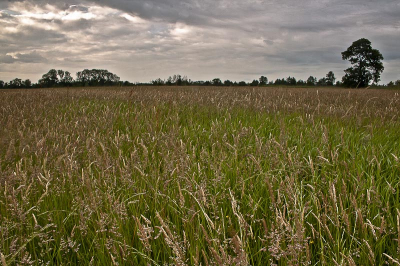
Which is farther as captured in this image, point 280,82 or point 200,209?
point 280,82

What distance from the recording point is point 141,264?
1640 mm

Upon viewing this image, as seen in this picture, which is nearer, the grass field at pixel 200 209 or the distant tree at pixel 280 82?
the grass field at pixel 200 209

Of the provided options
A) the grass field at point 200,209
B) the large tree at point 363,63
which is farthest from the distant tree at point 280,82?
the grass field at point 200,209

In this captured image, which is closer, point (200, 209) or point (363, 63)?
point (200, 209)

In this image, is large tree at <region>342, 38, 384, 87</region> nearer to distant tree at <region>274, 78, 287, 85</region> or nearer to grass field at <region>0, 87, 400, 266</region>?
distant tree at <region>274, 78, 287, 85</region>

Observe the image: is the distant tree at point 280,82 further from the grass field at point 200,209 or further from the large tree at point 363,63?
the grass field at point 200,209

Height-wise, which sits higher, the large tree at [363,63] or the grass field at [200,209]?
the large tree at [363,63]

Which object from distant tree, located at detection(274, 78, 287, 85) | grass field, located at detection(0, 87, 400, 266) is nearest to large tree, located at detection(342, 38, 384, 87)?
distant tree, located at detection(274, 78, 287, 85)

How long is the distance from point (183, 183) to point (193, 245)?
1.94 feet

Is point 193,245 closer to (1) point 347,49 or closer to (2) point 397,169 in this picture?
(2) point 397,169

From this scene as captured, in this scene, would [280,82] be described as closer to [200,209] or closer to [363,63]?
[363,63]

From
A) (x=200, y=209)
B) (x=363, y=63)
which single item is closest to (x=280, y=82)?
(x=363, y=63)

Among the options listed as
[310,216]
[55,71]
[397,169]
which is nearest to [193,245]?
[310,216]

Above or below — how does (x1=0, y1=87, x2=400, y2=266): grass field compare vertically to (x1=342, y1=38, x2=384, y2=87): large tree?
below
